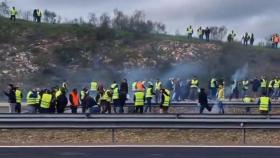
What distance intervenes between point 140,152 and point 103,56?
4491 centimetres

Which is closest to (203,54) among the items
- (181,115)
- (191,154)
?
(181,115)

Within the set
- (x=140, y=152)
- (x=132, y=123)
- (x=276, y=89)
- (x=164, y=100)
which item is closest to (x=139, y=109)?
(x=164, y=100)

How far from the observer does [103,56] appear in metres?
60.1

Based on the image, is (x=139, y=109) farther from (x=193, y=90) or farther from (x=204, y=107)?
(x=193, y=90)

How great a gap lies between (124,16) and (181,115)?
5890 centimetres

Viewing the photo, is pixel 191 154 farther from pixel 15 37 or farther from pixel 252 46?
pixel 252 46

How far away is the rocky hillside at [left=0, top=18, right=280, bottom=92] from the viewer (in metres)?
55.0

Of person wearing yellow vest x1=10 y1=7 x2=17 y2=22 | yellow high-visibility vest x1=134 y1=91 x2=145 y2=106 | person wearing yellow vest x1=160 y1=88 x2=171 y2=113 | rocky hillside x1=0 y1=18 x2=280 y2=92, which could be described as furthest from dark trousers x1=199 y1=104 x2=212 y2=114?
person wearing yellow vest x1=10 y1=7 x2=17 y2=22

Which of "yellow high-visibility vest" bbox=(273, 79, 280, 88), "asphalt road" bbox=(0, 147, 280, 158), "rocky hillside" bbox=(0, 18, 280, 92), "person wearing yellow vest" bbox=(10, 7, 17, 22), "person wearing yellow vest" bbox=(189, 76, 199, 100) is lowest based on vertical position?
"asphalt road" bbox=(0, 147, 280, 158)

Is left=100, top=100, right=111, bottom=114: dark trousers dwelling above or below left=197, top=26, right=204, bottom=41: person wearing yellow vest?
below

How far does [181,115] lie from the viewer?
20031 millimetres

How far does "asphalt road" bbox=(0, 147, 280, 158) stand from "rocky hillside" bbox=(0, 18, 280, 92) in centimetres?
3604

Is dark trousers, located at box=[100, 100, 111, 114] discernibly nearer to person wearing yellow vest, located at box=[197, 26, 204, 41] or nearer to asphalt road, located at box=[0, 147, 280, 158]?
asphalt road, located at box=[0, 147, 280, 158]

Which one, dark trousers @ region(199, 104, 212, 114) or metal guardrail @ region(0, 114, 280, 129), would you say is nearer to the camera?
metal guardrail @ region(0, 114, 280, 129)
